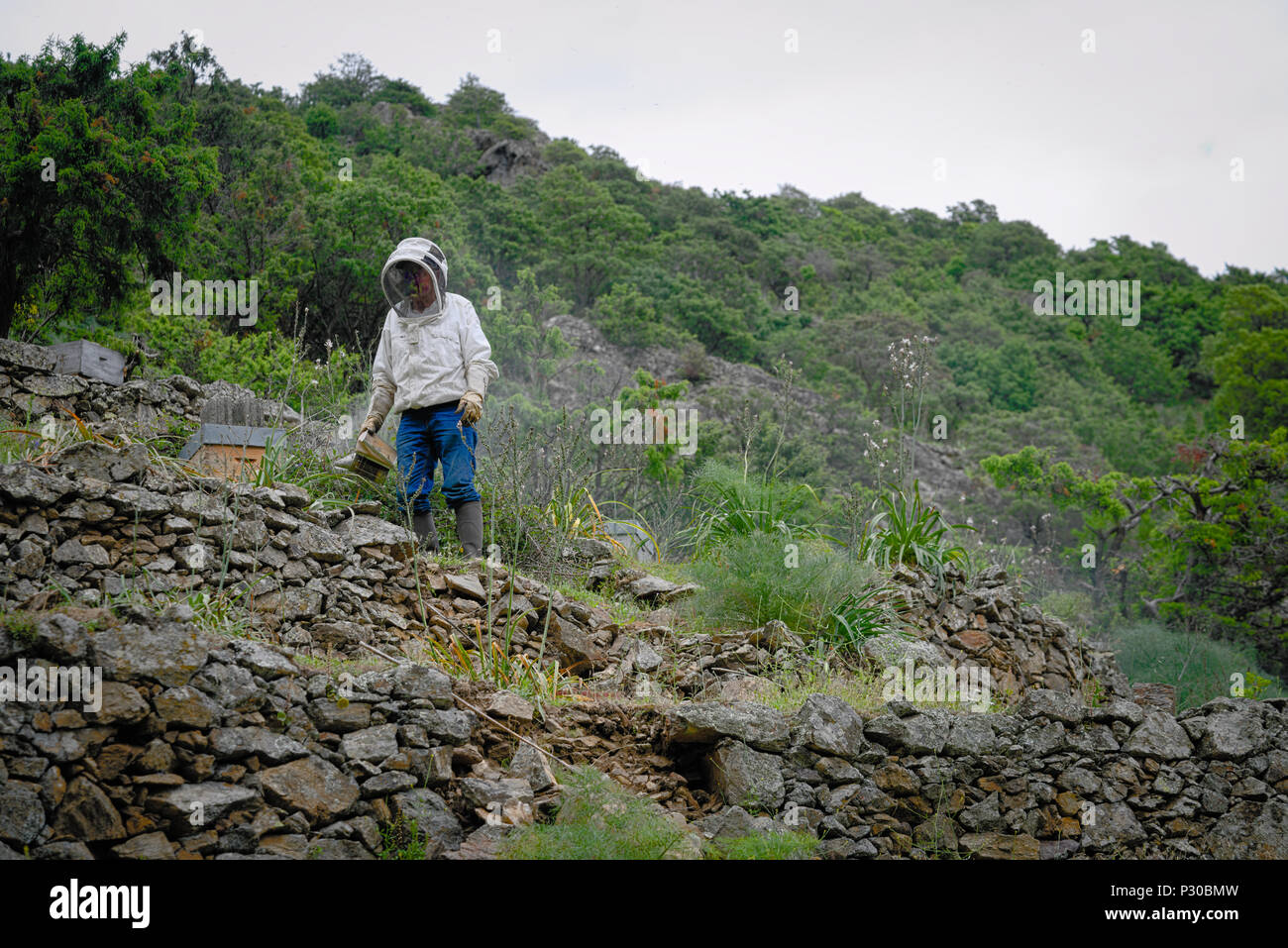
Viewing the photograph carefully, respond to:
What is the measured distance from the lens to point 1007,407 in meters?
25.8

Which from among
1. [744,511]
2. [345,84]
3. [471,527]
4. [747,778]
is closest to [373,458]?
[471,527]

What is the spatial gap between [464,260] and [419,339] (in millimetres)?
10555

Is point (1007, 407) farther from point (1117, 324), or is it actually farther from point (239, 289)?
point (239, 289)

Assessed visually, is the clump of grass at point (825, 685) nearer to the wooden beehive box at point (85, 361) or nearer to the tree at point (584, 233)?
the wooden beehive box at point (85, 361)

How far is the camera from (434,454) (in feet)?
18.5

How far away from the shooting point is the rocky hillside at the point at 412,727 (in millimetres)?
2799

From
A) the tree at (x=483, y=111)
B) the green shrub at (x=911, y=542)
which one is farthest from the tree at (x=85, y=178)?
the tree at (x=483, y=111)

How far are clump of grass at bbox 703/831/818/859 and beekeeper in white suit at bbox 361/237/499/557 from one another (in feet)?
8.81

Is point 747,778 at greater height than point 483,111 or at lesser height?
lesser

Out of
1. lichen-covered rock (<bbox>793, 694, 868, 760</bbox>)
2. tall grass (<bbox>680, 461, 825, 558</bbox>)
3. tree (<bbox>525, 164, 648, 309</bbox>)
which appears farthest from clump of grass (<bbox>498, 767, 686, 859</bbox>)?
tree (<bbox>525, 164, 648, 309</bbox>)

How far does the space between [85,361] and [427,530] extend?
13.1 ft

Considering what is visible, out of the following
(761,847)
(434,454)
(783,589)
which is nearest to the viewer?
(761,847)

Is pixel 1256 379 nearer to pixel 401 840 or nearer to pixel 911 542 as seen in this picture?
pixel 911 542
